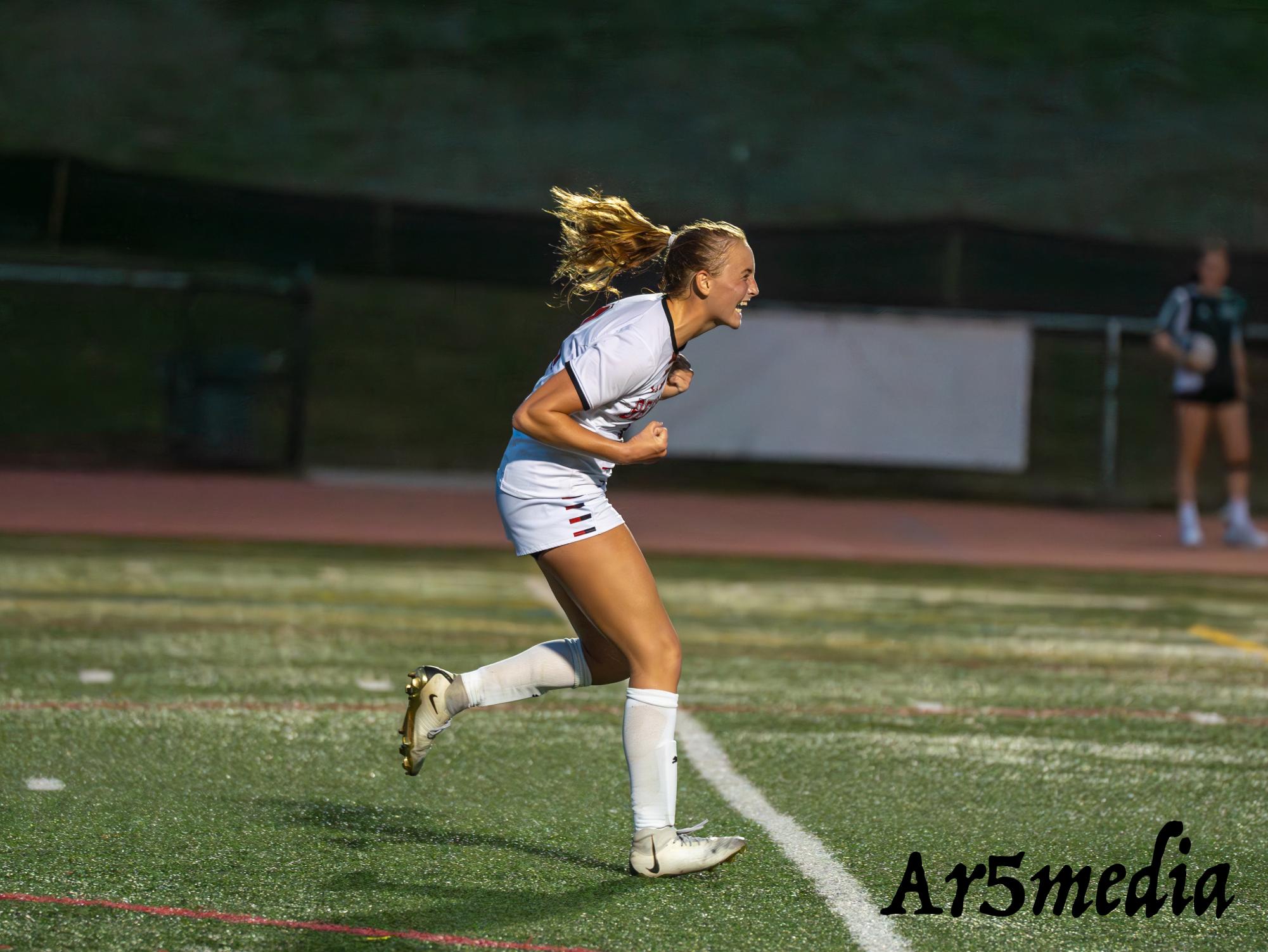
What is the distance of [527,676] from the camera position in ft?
16.7

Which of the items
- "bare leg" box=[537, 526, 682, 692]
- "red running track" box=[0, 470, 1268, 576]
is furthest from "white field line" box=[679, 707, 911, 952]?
"red running track" box=[0, 470, 1268, 576]

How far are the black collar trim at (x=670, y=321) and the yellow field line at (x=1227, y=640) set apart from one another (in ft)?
18.2

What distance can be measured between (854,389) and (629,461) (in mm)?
14115

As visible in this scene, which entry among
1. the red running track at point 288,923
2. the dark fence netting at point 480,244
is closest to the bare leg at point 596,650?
the red running track at point 288,923

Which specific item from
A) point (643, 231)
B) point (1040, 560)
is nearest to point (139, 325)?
point (1040, 560)

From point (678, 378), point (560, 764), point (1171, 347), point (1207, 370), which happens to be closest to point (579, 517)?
point (678, 378)

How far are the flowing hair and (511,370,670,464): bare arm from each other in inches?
16.6

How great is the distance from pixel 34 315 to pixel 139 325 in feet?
4.92

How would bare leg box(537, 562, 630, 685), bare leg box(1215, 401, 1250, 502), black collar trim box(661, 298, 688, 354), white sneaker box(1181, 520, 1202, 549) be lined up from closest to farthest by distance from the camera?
black collar trim box(661, 298, 688, 354) < bare leg box(537, 562, 630, 685) < bare leg box(1215, 401, 1250, 502) < white sneaker box(1181, 520, 1202, 549)

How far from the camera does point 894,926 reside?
432cm

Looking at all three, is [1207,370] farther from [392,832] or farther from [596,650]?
[392,832]

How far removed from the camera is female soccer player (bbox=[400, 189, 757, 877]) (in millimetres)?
4562

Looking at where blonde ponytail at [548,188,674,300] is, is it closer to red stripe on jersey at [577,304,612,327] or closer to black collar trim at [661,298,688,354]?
red stripe on jersey at [577,304,612,327]

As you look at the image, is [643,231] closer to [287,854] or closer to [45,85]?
[287,854]
